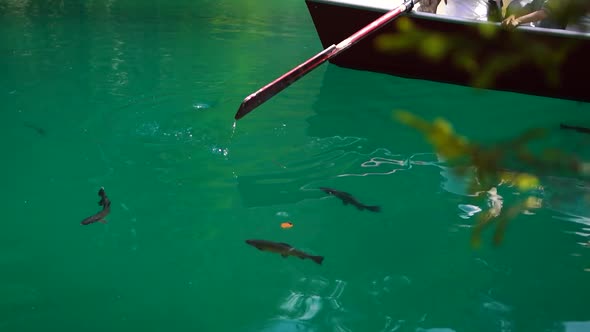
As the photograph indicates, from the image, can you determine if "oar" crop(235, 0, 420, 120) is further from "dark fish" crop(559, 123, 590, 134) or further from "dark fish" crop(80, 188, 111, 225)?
"dark fish" crop(559, 123, 590, 134)

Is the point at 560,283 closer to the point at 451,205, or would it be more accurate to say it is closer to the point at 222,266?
the point at 451,205

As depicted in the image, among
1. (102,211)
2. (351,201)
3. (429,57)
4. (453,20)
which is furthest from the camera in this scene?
(453,20)

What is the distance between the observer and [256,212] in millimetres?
4117

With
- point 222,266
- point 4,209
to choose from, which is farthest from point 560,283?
point 4,209

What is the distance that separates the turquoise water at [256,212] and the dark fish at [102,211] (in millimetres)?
63

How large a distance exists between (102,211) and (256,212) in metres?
1.08

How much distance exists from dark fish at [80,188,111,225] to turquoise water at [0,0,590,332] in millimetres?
63

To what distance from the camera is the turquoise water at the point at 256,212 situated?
3.11 m

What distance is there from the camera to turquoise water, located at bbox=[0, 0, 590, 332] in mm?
3105

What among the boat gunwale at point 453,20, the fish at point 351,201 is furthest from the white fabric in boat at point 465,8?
the fish at point 351,201

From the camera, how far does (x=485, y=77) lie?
2.77 feet

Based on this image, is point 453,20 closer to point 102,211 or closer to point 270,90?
point 270,90

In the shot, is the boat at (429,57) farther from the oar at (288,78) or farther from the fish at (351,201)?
the fish at (351,201)

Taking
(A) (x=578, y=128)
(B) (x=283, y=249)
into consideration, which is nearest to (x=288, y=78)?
(B) (x=283, y=249)
